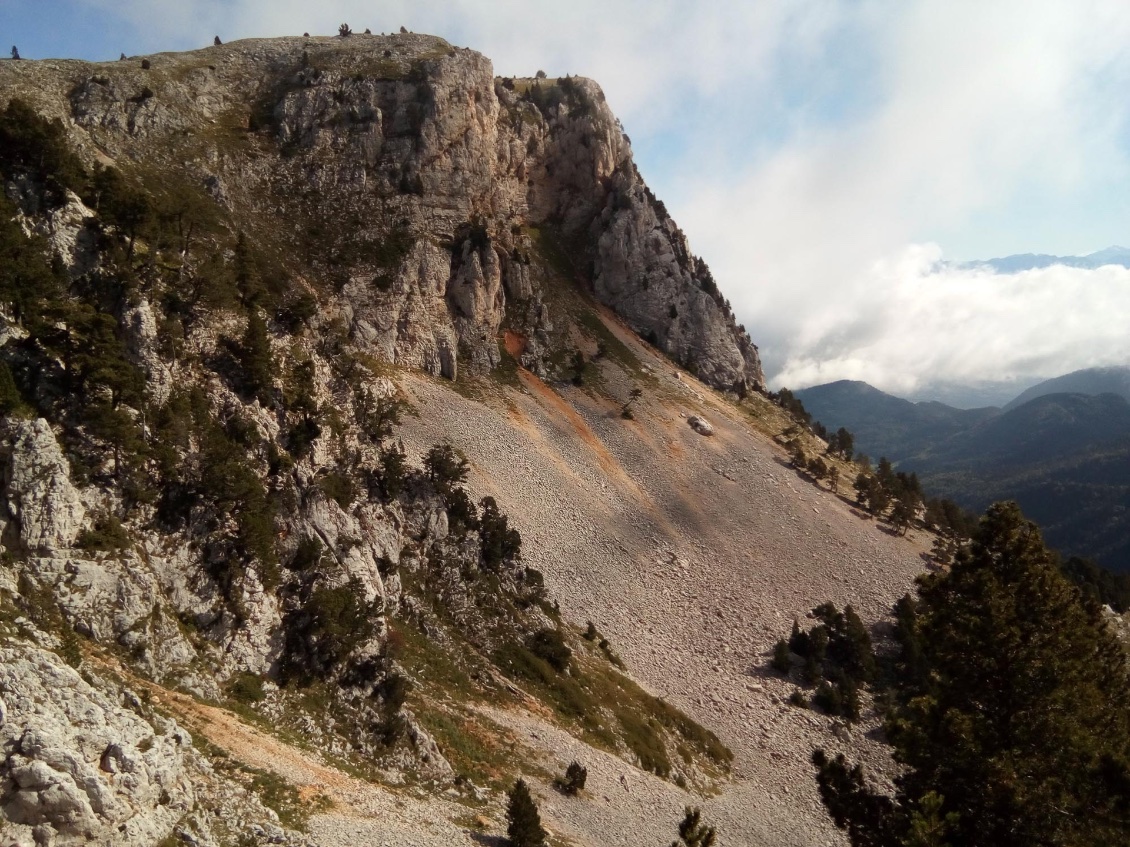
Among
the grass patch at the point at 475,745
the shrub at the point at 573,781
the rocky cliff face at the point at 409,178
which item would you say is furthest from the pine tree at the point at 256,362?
the rocky cliff face at the point at 409,178

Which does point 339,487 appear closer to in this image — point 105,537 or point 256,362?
point 256,362

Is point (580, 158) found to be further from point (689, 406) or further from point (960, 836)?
point (960, 836)

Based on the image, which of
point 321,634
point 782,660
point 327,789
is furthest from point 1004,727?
point 782,660

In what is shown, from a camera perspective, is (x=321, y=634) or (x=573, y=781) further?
(x=573, y=781)

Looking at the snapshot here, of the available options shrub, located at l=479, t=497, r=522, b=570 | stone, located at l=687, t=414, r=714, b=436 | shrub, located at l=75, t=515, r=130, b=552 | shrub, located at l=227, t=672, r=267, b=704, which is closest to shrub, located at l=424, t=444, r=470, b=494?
shrub, located at l=479, t=497, r=522, b=570

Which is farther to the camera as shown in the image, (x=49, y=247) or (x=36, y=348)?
(x=49, y=247)

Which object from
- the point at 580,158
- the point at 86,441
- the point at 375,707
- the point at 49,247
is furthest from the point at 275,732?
the point at 580,158

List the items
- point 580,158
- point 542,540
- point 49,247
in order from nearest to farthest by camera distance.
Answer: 1. point 49,247
2. point 542,540
3. point 580,158
